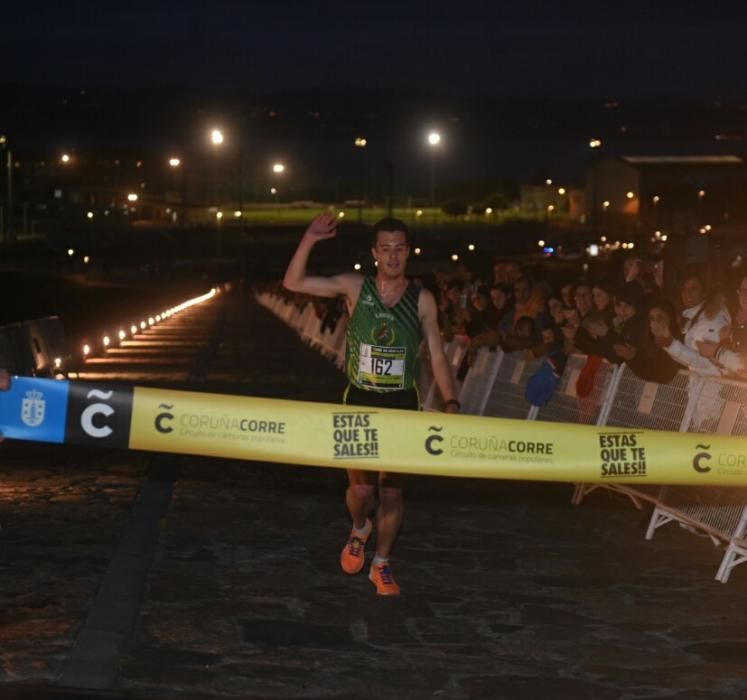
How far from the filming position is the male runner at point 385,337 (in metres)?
9.77

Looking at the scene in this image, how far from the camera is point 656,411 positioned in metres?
12.6

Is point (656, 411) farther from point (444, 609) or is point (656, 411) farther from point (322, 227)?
point (322, 227)

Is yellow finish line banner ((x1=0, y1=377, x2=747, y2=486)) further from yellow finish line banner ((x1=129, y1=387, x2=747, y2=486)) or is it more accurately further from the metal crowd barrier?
the metal crowd barrier

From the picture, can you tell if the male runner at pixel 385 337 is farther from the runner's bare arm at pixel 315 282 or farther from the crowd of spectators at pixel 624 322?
the crowd of spectators at pixel 624 322

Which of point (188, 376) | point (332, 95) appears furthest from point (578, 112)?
point (188, 376)

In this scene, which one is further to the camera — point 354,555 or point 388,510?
point 354,555

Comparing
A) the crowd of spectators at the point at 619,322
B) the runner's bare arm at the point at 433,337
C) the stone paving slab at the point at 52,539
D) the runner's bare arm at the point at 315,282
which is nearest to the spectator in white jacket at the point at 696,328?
the crowd of spectators at the point at 619,322

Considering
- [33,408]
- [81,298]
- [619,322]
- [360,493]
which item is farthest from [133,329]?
[81,298]

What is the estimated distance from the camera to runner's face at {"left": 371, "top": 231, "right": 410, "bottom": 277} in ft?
32.0

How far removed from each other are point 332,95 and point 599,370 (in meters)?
111

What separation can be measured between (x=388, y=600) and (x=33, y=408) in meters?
2.35

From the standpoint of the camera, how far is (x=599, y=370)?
14.1 m

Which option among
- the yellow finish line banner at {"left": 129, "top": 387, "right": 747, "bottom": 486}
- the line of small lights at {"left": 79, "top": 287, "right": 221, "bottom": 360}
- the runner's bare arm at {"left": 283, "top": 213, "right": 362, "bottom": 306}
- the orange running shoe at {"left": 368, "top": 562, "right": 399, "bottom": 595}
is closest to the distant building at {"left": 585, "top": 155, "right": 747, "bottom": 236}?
the line of small lights at {"left": 79, "top": 287, "right": 221, "bottom": 360}

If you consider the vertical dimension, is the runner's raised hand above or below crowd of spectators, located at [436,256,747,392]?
above
